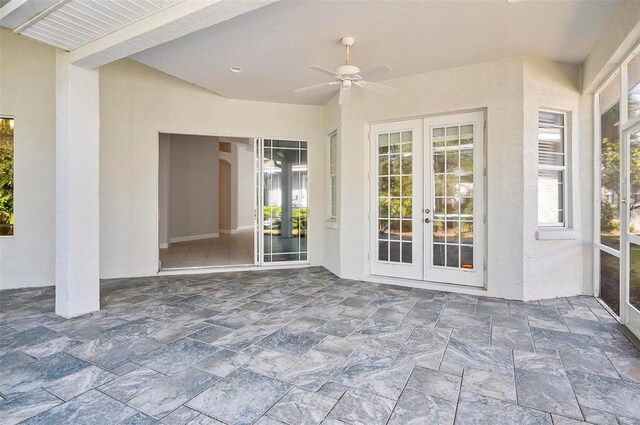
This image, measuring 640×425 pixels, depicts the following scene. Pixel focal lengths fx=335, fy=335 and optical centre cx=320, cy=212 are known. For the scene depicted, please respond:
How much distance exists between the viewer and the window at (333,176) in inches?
225

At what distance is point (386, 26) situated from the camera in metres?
3.33

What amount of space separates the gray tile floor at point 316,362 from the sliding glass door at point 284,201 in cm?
204

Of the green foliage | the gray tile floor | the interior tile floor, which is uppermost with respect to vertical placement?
the green foliage

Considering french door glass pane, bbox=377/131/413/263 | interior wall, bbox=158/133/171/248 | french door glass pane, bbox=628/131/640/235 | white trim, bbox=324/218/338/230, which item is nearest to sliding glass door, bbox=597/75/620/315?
french door glass pane, bbox=628/131/640/235

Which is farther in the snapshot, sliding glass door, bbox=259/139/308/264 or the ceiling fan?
sliding glass door, bbox=259/139/308/264

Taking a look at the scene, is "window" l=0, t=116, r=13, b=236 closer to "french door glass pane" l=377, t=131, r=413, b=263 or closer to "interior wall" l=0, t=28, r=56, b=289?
"interior wall" l=0, t=28, r=56, b=289

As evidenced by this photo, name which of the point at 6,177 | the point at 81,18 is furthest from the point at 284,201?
the point at 6,177

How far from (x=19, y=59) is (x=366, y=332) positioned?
5.69 meters

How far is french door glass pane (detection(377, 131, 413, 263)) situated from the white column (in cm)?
366

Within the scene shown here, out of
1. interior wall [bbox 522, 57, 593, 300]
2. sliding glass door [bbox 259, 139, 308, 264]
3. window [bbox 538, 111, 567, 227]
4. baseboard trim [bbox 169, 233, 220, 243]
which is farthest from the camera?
baseboard trim [bbox 169, 233, 220, 243]

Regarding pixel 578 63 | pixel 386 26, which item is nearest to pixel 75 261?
pixel 386 26

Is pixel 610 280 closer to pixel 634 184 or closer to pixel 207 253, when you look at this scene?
pixel 634 184

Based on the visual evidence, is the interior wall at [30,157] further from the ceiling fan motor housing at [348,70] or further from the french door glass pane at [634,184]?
the french door glass pane at [634,184]

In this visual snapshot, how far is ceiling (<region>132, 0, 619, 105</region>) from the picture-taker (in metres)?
3.05
